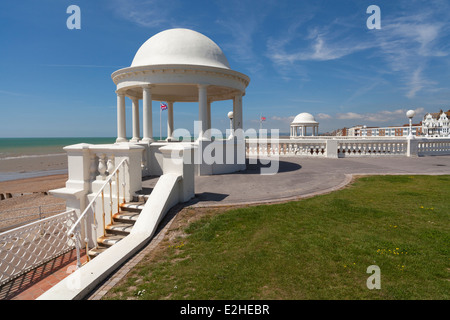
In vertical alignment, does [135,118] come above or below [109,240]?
above

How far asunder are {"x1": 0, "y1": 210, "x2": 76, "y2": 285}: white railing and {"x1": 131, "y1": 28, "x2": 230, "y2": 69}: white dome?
7620mm

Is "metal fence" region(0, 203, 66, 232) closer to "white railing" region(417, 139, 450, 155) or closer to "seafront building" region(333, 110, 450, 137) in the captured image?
"white railing" region(417, 139, 450, 155)

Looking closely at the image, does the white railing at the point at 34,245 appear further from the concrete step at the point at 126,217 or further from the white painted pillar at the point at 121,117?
the white painted pillar at the point at 121,117

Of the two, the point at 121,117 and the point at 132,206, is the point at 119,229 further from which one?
the point at 121,117

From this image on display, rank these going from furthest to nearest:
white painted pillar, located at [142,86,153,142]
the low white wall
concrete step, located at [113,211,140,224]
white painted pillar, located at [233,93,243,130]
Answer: white painted pillar, located at [233,93,243,130] < white painted pillar, located at [142,86,153,142] < concrete step, located at [113,211,140,224] < the low white wall

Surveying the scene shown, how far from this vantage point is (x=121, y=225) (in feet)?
20.5

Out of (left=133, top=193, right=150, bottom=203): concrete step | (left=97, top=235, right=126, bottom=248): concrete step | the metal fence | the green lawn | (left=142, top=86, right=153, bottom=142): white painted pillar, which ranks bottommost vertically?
the metal fence

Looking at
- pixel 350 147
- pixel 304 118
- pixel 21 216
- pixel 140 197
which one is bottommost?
pixel 21 216

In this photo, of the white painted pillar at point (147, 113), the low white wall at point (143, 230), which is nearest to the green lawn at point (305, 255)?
the low white wall at point (143, 230)

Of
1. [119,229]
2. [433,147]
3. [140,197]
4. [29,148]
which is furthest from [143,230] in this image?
[29,148]

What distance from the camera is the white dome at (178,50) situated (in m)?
12.2

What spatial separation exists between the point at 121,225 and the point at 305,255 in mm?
4380

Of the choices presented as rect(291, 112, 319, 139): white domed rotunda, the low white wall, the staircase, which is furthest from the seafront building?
the staircase

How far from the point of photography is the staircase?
19.3 ft
